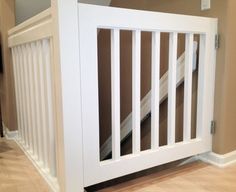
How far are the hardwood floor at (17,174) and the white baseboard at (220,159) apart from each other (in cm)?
101

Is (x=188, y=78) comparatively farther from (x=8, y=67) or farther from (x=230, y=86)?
(x=8, y=67)

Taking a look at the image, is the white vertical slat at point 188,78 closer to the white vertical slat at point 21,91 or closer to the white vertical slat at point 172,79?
the white vertical slat at point 172,79

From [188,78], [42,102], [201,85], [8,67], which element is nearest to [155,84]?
[188,78]

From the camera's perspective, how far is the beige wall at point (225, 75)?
1.48m

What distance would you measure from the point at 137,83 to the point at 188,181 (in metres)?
0.61

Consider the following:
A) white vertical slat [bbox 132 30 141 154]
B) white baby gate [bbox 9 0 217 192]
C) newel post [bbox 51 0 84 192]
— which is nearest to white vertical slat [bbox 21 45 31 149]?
white baby gate [bbox 9 0 217 192]

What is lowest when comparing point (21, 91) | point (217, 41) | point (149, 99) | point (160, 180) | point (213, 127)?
point (160, 180)

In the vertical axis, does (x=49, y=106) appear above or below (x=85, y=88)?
below

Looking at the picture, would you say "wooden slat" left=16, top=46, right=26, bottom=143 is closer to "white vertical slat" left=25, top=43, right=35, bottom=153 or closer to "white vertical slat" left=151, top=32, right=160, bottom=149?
"white vertical slat" left=25, top=43, right=35, bottom=153

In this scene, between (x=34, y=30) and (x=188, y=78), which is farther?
(x=188, y=78)

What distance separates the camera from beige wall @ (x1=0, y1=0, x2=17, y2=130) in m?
1.94

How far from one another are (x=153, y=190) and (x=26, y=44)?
43.5 inches

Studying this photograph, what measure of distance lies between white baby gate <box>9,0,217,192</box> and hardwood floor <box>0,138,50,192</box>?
55 millimetres

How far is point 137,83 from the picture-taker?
1.29 m
